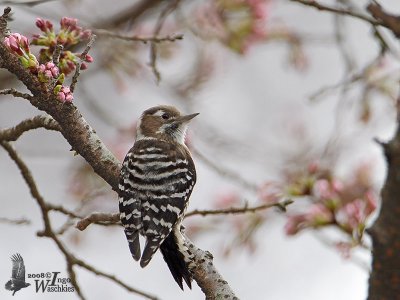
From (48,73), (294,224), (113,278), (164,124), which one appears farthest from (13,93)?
(164,124)

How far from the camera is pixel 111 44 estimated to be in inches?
245

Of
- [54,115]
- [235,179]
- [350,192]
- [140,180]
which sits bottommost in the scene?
[350,192]

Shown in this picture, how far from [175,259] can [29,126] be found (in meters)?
0.91

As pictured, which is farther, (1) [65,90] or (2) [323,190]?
(2) [323,190]

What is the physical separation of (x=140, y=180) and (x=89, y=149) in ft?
1.65

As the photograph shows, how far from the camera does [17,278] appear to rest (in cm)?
436

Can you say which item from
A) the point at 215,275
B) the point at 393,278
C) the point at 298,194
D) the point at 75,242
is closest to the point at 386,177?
the point at 393,278

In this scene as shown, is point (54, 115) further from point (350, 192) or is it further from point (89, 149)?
point (350, 192)

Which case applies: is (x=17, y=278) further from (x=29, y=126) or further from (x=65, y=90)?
(x=65, y=90)

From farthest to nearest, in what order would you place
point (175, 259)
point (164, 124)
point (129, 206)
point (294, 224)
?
point (164, 124), point (294, 224), point (129, 206), point (175, 259)

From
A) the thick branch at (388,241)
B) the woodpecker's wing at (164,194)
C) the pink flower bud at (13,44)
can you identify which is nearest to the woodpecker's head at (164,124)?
the woodpecker's wing at (164,194)

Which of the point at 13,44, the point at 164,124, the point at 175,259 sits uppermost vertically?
the point at 13,44

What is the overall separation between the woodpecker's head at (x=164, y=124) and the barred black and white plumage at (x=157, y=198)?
0.25 m

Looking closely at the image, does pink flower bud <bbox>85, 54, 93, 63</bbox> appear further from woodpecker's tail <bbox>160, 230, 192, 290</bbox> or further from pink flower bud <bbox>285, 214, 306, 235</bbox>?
pink flower bud <bbox>285, 214, 306, 235</bbox>
